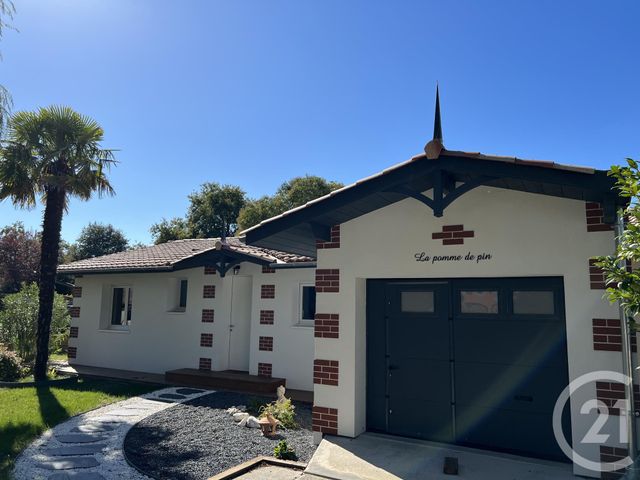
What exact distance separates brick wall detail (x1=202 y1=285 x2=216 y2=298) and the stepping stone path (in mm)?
3582

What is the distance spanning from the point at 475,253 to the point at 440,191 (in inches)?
35.6

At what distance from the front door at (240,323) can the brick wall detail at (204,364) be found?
1.92 ft

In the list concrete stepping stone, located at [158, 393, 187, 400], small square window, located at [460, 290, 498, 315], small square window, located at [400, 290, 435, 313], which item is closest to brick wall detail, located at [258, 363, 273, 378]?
concrete stepping stone, located at [158, 393, 187, 400]

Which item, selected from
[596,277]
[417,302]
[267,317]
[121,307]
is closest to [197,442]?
[417,302]

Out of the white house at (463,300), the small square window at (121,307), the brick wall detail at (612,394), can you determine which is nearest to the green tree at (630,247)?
the white house at (463,300)

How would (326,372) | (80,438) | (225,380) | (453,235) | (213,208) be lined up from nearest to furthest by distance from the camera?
(453,235), (326,372), (80,438), (225,380), (213,208)

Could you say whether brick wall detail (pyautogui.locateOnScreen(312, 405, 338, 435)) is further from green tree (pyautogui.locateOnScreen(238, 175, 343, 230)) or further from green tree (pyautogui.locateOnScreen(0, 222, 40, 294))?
green tree (pyautogui.locateOnScreen(238, 175, 343, 230))

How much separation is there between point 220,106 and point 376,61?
16.0 ft

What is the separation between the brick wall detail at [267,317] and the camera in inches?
445

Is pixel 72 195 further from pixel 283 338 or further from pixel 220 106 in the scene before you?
pixel 283 338

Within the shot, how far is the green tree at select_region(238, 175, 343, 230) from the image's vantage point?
3400 cm

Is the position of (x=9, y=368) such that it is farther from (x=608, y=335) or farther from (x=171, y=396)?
(x=608, y=335)

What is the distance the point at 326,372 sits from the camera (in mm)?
6023

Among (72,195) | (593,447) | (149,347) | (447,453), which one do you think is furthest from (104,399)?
(593,447)
